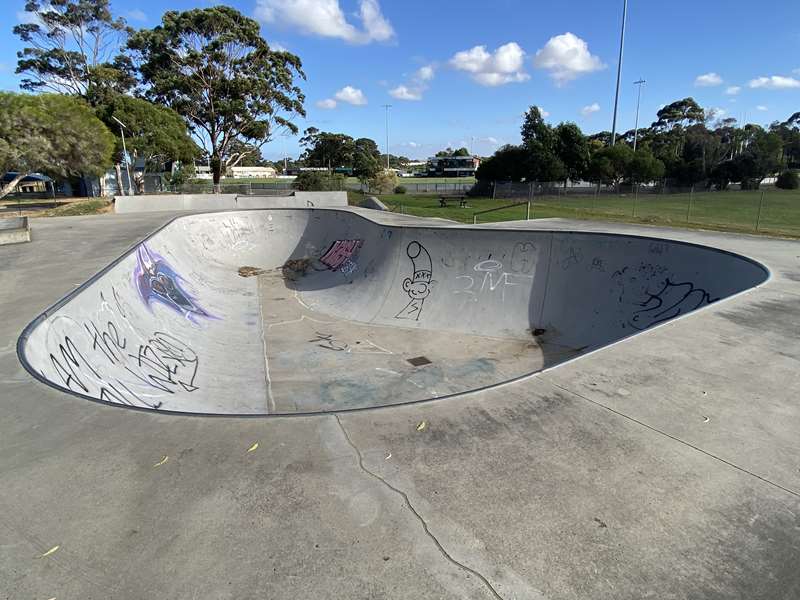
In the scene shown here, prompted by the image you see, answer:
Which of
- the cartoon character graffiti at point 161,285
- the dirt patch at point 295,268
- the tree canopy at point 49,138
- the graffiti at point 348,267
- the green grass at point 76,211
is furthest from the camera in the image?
the green grass at point 76,211

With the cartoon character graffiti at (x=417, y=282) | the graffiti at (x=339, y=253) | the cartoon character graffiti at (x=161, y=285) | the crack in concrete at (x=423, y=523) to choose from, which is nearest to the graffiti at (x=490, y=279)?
the cartoon character graffiti at (x=417, y=282)

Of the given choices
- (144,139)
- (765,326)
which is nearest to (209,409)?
Answer: (765,326)

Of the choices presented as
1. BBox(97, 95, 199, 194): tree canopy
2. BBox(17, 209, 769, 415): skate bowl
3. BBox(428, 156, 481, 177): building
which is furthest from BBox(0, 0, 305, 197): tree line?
BBox(428, 156, 481, 177): building

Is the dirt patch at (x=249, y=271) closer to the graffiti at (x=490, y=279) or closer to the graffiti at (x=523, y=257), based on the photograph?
the graffiti at (x=490, y=279)

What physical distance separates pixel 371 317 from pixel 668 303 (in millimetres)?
7246

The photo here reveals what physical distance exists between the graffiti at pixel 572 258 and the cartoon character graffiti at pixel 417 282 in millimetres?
3727

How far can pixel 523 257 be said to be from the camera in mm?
12203

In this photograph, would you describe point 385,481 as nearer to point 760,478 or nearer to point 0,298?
point 760,478

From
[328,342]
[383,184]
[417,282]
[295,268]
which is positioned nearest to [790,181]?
[383,184]

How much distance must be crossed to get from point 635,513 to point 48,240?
55.6ft

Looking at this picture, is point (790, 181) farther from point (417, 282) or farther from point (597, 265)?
point (417, 282)

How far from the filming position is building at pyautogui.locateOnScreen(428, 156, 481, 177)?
9744 centimetres

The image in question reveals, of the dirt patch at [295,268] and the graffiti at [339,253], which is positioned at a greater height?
the graffiti at [339,253]

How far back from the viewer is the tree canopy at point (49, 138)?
22.4 meters
